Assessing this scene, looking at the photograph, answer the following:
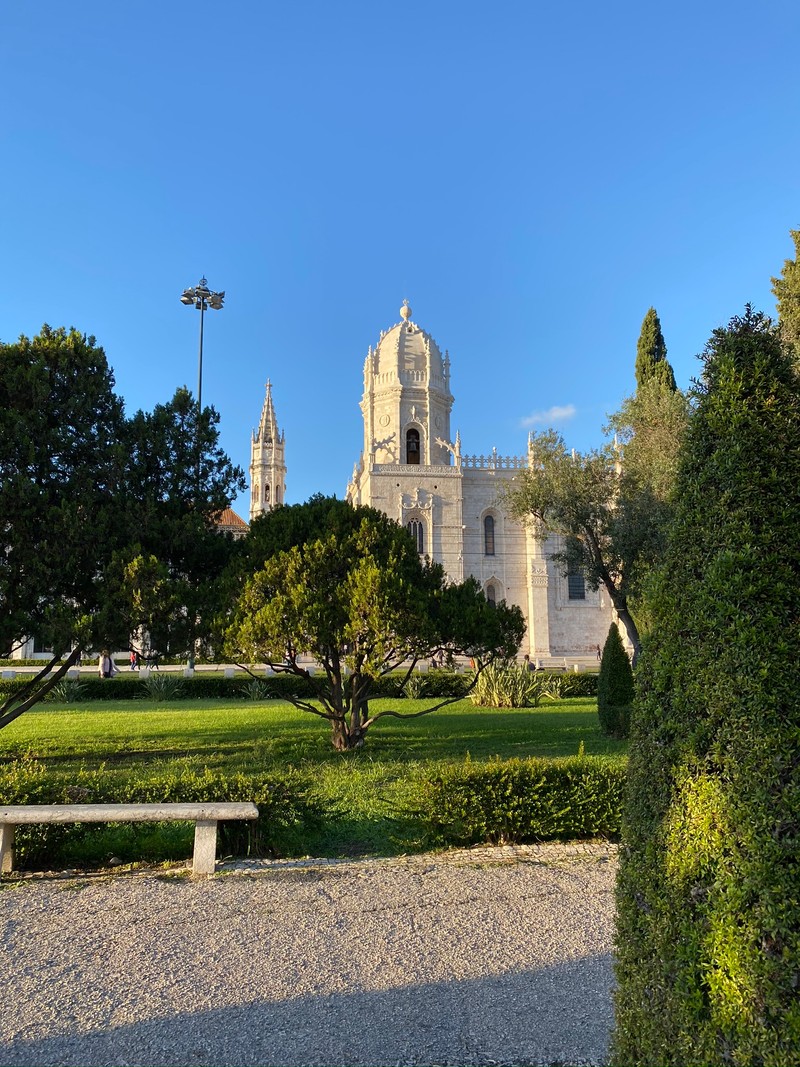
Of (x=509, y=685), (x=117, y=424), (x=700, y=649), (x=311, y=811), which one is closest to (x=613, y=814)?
(x=311, y=811)

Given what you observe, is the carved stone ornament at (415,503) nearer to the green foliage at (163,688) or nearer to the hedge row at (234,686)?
the hedge row at (234,686)

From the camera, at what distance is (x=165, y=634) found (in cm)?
906

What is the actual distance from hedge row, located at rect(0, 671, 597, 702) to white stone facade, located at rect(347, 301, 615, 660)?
18.1m

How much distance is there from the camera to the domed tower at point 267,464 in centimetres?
6072

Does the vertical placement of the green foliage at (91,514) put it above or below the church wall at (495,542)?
below

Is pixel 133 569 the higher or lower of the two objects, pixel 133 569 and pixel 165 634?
the higher

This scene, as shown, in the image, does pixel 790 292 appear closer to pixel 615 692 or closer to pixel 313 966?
pixel 615 692

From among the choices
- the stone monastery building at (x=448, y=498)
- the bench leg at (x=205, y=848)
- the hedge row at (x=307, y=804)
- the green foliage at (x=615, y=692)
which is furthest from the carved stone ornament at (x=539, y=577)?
the bench leg at (x=205, y=848)

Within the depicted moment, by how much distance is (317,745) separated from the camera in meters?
11.3

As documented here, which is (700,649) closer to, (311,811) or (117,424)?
(311,811)

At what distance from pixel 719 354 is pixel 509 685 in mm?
16170

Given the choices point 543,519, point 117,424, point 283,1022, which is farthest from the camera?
point 543,519

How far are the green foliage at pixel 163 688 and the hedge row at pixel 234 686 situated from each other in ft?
0.21

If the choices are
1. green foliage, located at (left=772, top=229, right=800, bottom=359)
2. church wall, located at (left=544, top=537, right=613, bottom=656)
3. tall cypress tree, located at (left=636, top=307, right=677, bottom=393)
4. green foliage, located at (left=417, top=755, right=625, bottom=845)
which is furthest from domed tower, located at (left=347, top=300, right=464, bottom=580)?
green foliage, located at (left=417, top=755, right=625, bottom=845)
